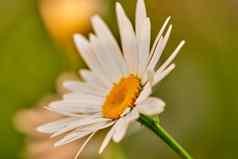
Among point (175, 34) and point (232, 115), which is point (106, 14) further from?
point (232, 115)

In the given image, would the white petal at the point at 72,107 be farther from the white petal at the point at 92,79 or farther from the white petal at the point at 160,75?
the white petal at the point at 160,75

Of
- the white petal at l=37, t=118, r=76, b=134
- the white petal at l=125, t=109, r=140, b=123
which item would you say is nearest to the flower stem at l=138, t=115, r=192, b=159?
the white petal at l=125, t=109, r=140, b=123

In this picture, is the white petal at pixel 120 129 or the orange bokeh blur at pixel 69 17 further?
the orange bokeh blur at pixel 69 17

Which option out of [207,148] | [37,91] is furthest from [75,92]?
[37,91]

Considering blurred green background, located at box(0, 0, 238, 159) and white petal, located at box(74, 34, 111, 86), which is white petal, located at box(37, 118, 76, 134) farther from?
blurred green background, located at box(0, 0, 238, 159)

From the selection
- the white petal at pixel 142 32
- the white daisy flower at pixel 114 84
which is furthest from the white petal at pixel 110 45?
the white petal at pixel 142 32

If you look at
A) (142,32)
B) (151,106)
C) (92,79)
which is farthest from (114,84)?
(151,106)

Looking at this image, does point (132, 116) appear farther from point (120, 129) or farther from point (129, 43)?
point (129, 43)

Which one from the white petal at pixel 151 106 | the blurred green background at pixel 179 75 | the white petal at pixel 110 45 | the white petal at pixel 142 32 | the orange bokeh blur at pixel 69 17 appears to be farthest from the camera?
the blurred green background at pixel 179 75
